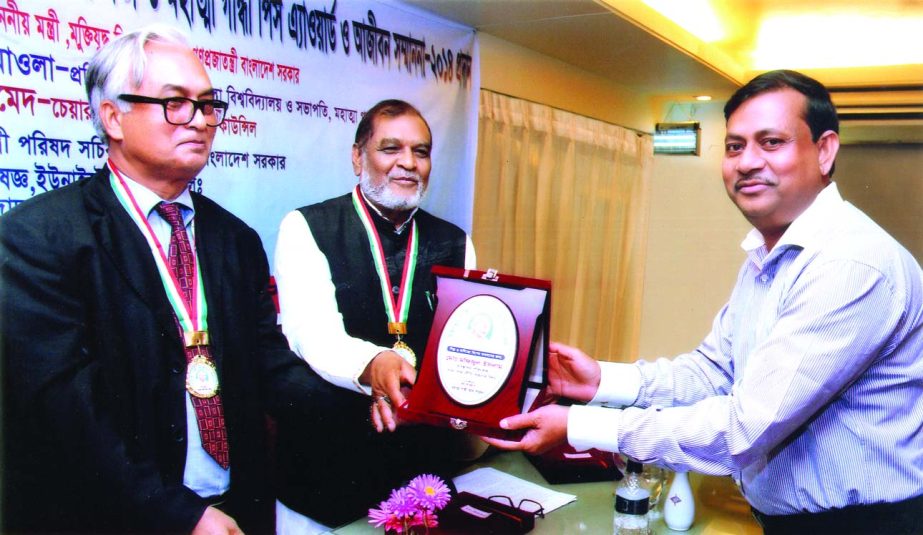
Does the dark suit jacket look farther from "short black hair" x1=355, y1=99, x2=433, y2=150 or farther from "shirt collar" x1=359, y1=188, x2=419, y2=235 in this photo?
"short black hair" x1=355, y1=99, x2=433, y2=150

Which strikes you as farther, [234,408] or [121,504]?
[234,408]

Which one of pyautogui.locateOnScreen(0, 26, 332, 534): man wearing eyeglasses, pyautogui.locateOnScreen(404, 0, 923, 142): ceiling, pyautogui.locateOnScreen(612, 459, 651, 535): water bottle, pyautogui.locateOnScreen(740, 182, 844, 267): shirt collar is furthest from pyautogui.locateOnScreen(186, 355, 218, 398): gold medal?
pyautogui.locateOnScreen(404, 0, 923, 142): ceiling

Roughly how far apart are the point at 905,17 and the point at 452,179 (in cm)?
189

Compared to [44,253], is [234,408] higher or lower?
lower

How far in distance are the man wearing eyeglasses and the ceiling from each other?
115cm

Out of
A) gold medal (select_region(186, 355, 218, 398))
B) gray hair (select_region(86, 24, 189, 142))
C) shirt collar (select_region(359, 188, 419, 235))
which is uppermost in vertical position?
gray hair (select_region(86, 24, 189, 142))

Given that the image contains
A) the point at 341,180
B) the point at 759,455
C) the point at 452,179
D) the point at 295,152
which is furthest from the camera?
the point at 452,179

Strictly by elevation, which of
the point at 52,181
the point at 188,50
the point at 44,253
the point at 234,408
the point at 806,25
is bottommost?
the point at 234,408

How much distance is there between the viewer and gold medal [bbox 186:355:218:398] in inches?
48.0

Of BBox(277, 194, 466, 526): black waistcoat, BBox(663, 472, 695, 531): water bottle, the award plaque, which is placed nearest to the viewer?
the award plaque

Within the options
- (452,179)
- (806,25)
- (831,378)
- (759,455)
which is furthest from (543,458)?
(806,25)

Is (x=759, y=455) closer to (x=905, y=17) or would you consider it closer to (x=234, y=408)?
(x=234, y=408)

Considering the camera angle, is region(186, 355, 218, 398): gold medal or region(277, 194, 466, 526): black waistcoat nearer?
region(186, 355, 218, 398): gold medal

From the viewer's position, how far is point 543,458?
1621 millimetres
